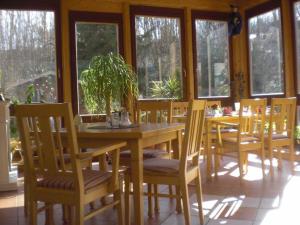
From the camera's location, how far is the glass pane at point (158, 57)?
243 inches

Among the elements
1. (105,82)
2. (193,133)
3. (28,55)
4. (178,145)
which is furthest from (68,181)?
(28,55)

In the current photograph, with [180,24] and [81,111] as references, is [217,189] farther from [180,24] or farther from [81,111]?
[180,24]

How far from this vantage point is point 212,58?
659 cm

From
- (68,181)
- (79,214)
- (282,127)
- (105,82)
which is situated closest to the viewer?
(79,214)

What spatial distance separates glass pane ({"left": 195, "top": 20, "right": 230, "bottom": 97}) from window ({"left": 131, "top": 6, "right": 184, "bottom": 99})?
0.36 metres

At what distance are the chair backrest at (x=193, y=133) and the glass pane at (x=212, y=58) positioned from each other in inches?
147

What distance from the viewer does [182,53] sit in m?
6.38

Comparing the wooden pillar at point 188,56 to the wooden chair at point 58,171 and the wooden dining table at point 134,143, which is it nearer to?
the wooden dining table at point 134,143

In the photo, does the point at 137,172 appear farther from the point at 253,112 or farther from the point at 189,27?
the point at 189,27

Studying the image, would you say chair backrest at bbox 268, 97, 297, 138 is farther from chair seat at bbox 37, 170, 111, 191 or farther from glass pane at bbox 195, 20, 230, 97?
chair seat at bbox 37, 170, 111, 191

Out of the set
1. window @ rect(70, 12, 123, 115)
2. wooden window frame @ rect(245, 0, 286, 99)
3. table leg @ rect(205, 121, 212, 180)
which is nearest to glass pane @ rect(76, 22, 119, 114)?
window @ rect(70, 12, 123, 115)

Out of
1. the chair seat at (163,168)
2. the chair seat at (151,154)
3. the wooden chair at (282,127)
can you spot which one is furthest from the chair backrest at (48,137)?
the wooden chair at (282,127)

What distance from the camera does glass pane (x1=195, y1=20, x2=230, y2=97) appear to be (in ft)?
→ 21.3

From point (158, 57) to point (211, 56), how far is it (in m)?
0.96
